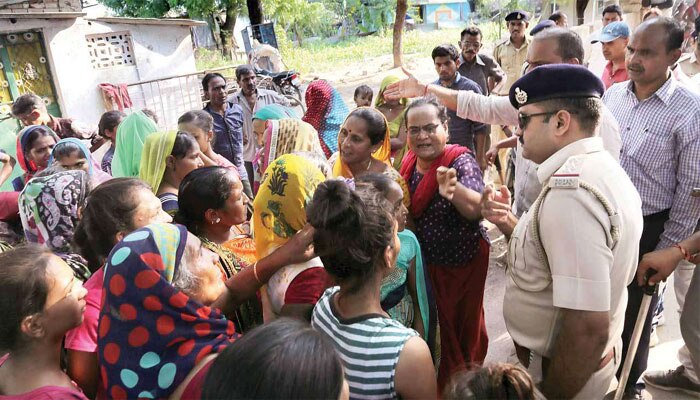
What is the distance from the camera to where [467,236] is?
8.52ft

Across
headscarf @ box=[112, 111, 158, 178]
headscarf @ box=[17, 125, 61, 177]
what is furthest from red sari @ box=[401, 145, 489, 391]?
headscarf @ box=[17, 125, 61, 177]

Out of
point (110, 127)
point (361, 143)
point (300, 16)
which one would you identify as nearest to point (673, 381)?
point (361, 143)

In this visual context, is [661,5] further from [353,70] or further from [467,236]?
[353,70]

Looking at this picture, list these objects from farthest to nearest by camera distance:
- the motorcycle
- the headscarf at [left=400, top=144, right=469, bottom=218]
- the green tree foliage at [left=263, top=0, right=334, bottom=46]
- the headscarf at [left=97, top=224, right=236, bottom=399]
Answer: the green tree foliage at [left=263, top=0, right=334, bottom=46], the motorcycle, the headscarf at [left=400, top=144, right=469, bottom=218], the headscarf at [left=97, top=224, right=236, bottom=399]

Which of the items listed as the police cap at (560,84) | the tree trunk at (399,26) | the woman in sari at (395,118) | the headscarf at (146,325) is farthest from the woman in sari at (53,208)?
the tree trunk at (399,26)

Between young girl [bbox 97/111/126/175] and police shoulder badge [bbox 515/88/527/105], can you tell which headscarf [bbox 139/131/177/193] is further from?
police shoulder badge [bbox 515/88/527/105]

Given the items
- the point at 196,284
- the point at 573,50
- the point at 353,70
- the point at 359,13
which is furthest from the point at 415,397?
the point at 359,13

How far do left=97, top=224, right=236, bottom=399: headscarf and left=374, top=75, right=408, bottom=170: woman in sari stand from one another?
2713 mm

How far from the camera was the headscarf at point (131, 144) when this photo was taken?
3.38 meters

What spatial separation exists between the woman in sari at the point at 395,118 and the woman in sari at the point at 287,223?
6.75 ft

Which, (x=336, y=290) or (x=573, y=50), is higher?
(x=573, y=50)

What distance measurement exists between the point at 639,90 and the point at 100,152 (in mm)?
4903

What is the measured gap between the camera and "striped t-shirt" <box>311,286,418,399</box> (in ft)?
4.55

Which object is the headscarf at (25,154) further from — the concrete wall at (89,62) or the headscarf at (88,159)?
the concrete wall at (89,62)
